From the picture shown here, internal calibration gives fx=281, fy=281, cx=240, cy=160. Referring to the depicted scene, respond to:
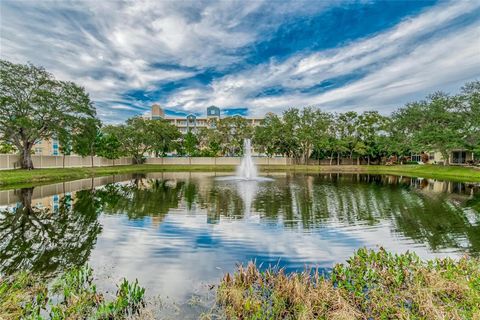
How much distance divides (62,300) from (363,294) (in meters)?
5.32

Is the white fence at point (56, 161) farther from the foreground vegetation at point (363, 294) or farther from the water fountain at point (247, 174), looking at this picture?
the foreground vegetation at point (363, 294)

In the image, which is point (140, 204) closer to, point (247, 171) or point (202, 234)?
point (202, 234)

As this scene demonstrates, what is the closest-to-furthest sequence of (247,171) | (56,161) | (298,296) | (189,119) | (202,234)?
1. (298,296)
2. (202,234)
3. (247,171)
4. (56,161)
5. (189,119)

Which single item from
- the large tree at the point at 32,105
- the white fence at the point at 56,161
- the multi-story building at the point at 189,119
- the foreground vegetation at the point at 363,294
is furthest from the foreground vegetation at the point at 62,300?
the multi-story building at the point at 189,119

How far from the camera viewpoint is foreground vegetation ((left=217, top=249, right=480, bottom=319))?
4285 millimetres

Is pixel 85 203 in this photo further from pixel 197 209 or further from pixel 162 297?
pixel 162 297

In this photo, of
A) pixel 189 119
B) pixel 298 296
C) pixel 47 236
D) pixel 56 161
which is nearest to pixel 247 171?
pixel 56 161

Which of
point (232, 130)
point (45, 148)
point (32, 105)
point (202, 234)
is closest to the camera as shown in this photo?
point (202, 234)

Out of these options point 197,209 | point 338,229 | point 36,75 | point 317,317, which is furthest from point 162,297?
point 36,75

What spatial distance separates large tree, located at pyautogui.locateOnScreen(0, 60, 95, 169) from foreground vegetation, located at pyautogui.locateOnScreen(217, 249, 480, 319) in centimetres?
3167

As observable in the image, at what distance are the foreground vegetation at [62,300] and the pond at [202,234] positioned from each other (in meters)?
0.58

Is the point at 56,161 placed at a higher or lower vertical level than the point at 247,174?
higher

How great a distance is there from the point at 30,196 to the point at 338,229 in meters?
17.1

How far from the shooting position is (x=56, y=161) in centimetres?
4003
